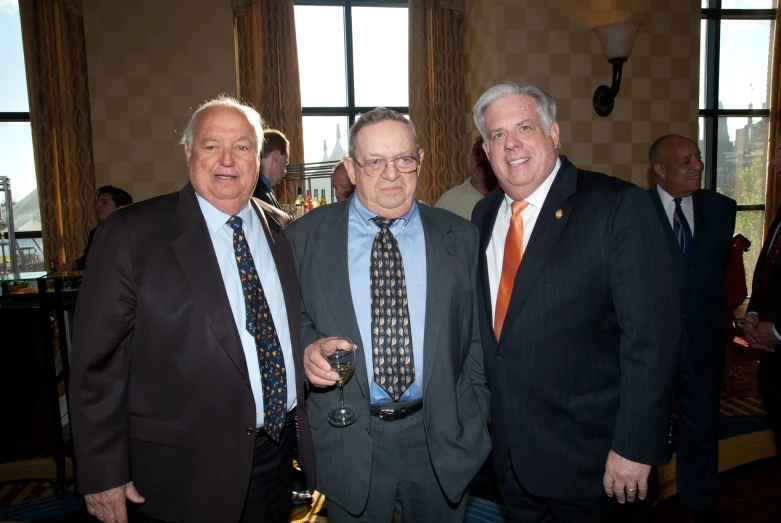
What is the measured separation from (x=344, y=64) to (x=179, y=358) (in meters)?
5.63

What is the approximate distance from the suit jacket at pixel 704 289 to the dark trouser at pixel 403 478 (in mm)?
1811

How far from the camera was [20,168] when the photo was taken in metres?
5.92

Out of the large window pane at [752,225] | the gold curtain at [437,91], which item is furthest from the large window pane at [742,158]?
the gold curtain at [437,91]

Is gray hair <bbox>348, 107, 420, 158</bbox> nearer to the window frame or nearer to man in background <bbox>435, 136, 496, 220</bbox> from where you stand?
man in background <bbox>435, 136, 496, 220</bbox>

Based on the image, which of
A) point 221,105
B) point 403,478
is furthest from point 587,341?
point 221,105

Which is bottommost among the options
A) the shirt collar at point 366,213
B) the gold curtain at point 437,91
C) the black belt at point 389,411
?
the black belt at point 389,411

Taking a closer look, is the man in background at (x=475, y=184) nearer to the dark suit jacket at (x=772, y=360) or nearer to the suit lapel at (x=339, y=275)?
the dark suit jacket at (x=772, y=360)

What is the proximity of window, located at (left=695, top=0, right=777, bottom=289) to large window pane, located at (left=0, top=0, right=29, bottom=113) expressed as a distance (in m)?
8.26

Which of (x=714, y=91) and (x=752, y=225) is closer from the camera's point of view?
(x=714, y=91)

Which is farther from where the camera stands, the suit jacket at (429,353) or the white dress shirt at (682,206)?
the white dress shirt at (682,206)

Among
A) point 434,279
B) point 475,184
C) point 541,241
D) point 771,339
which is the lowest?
point 771,339

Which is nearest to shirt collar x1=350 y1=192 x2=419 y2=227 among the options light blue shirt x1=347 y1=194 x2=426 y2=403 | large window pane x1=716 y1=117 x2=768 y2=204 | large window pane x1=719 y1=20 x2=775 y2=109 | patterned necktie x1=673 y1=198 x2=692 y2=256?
light blue shirt x1=347 y1=194 x2=426 y2=403

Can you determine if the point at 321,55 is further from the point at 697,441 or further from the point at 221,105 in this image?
the point at 697,441

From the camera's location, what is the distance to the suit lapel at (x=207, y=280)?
1553mm
